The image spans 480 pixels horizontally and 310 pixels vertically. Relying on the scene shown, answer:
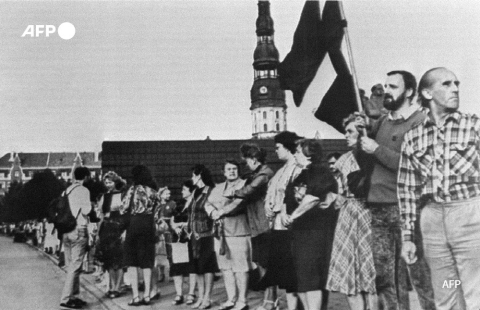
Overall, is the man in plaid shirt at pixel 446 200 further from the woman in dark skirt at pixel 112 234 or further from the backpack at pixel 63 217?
the backpack at pixel 63 217

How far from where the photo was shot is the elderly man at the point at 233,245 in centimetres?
480

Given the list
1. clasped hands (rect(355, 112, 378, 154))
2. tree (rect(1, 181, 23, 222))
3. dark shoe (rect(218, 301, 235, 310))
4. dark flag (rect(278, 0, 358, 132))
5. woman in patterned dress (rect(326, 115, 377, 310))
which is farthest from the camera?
tree (rect(1, 181, 23, 222))

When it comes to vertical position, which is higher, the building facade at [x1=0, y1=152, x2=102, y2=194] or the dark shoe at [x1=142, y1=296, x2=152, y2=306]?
the building facade at [x1=0, y1=152, x2=102, y2=194]

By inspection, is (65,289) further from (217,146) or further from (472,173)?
(472,173)

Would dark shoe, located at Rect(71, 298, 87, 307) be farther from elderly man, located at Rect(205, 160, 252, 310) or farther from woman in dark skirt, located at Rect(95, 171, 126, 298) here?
elderly man, located at Rect(205, 160, 252, 310)

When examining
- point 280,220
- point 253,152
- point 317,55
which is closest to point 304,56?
point 317,55

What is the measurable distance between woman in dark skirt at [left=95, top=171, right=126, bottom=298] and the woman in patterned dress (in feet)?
7.57

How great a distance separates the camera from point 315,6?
5.19 meters

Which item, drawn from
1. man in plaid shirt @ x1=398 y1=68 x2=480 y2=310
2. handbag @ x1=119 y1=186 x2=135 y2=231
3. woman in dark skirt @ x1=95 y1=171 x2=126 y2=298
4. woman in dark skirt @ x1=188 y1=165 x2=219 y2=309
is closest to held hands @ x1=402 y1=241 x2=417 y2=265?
man in plaid shirt @ x1=398 y1=68 x2=480 y2=310

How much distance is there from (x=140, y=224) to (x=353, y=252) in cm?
216

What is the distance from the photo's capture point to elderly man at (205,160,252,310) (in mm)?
4805

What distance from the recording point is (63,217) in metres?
5.29

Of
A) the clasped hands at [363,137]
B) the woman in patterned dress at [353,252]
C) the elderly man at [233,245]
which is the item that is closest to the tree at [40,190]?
the elderly man at [233,245]

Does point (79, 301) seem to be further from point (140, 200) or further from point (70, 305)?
point (140, 200)
